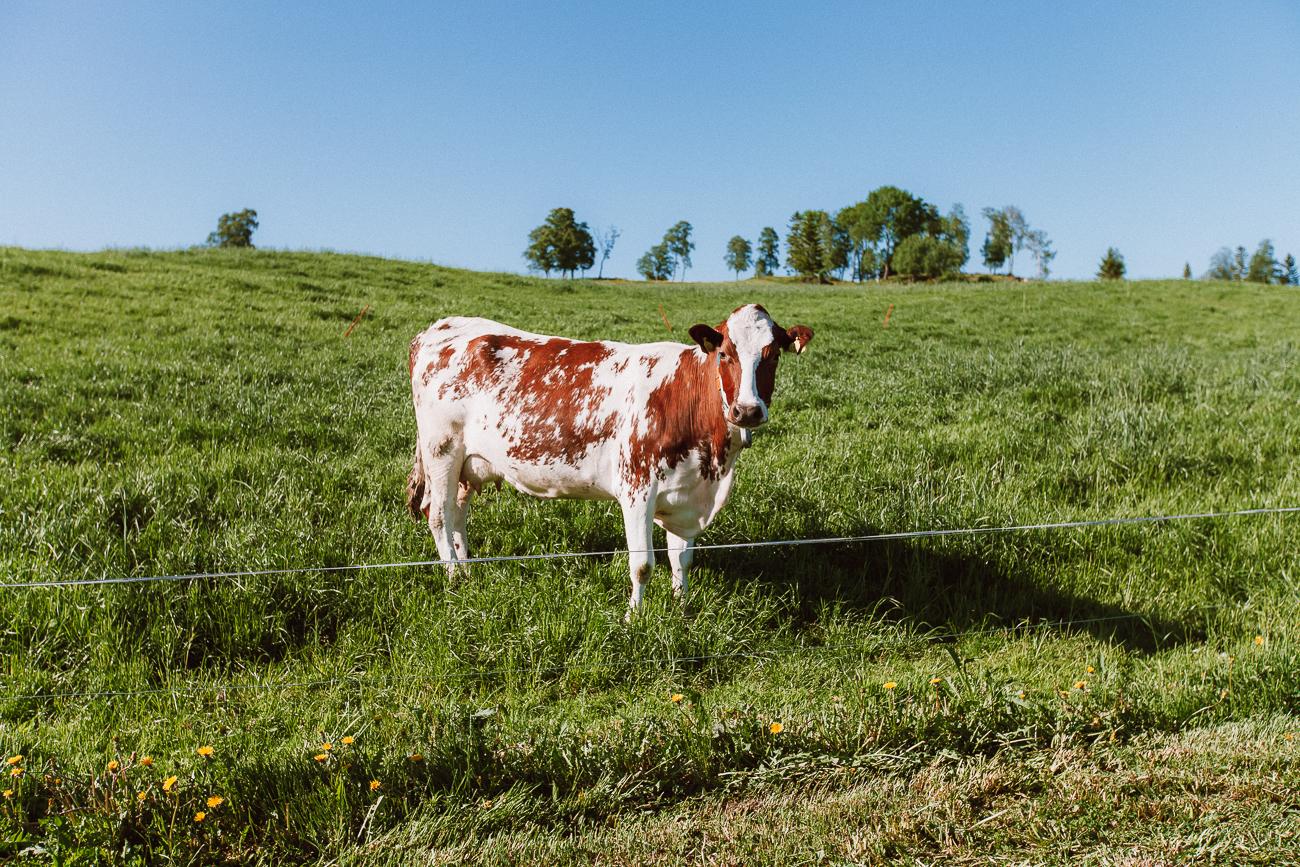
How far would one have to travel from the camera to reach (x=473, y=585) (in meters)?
4.54

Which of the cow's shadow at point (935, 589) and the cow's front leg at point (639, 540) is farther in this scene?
the cow's shadow at point (935, 589)

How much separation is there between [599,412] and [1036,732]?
2.65 meters

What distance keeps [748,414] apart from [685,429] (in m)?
0.69

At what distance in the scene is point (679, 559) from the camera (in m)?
4.51

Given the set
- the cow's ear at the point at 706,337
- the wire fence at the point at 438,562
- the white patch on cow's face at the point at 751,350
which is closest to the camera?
the wire fence at the point at 438,562

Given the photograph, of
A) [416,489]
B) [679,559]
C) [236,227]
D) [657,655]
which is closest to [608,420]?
[679,559]

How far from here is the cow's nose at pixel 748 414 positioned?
355 cm

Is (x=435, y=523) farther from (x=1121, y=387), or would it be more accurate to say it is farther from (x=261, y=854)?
(x=1121, y=387)

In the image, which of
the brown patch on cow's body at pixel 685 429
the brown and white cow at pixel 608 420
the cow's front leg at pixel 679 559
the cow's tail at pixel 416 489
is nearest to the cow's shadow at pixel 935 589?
the cow's front leg at pixel 679 559

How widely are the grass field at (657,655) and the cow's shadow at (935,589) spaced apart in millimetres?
25

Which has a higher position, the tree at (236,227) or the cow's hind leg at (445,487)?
the tree at (236,227)

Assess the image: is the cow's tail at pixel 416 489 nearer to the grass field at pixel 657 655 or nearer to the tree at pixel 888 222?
the grass field at pixel 657 655

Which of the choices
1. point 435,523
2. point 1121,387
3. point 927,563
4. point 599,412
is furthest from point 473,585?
→ point 1121,387

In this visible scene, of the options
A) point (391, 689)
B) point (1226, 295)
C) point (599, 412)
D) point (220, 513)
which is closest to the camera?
point (391, 689)
